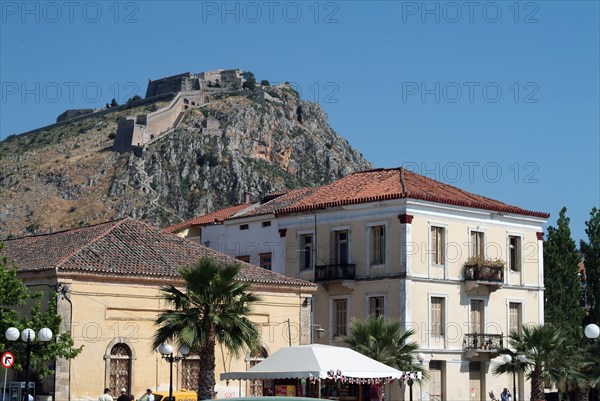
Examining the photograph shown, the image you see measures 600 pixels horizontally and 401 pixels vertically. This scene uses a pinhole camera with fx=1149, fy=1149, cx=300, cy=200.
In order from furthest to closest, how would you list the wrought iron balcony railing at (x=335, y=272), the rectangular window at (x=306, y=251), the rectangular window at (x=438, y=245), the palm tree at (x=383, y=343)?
the rectangular window at (x=306, y=251) < the wrought iron balcony railing at (x=335, y=272) < the rectangular window at (x=438, y=245) < the palm tree at (x=383, y=343)

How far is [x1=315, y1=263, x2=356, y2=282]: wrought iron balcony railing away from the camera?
49.4 metres

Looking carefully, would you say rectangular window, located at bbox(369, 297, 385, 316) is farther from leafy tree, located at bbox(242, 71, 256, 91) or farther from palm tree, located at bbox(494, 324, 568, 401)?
leafy tree, located at bbox(242, 71, 256, 91)

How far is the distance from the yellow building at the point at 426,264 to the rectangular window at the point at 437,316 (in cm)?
5

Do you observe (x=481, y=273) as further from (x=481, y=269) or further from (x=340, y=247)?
(x=340, y=247)

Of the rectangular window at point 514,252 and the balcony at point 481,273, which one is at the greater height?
the rectangular window at point 514,252

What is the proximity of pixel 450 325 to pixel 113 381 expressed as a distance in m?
15.9

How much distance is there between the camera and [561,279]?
196ft

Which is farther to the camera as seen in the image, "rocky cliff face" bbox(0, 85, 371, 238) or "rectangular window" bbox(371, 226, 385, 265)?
"rocky cliff face" bbox(0, 85, 371, 238)

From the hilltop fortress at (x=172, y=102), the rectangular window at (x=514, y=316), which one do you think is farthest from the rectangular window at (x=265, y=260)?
the hilltop fortress at (x=172, y=102)

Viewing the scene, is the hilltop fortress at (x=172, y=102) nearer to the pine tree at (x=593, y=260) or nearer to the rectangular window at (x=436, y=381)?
the pine tree at (x=593, y=260)

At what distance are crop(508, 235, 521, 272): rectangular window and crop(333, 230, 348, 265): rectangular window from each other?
7.74 meters

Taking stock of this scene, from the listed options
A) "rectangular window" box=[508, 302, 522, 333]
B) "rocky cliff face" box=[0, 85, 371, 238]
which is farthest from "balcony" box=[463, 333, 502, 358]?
"rocky cliff face" box=[0, 85, 371, 238]

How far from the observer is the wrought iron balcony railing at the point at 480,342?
49219 mm

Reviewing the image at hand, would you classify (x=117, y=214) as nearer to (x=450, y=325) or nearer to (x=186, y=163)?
(x=186, y=163)
